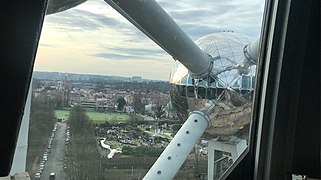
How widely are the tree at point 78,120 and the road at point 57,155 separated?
1.6 inches

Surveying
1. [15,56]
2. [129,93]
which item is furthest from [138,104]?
[15,56]

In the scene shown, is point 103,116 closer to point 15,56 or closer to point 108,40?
point 108,40

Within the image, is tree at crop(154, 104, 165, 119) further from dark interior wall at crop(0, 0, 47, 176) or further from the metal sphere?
dark interior wall at crop(0, 0, 47, 176)

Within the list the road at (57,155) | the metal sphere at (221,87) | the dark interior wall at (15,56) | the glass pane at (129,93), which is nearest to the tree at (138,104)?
the glass pane at (129,93)

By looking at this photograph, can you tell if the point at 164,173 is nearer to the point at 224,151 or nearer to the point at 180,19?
the point at 224,151

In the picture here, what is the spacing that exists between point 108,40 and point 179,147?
702 millimetres

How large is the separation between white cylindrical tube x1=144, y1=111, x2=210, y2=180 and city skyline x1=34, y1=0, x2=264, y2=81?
0.33m

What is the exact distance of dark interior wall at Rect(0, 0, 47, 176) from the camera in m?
0.96

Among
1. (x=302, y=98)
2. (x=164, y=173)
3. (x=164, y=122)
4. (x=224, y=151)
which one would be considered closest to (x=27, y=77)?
(x=164, y=122)

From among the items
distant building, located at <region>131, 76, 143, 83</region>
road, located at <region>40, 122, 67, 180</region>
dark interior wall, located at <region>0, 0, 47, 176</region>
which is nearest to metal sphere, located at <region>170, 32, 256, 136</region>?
distant building, located at <region>131, 76, 143, 83</region>

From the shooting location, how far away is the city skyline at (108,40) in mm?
1423

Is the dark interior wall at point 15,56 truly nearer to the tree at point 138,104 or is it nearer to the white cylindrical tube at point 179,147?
the tree at point 138,104

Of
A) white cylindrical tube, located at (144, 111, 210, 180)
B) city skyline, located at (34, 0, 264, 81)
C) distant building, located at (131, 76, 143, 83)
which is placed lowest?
white cylindrical tube, located at (144, 111, 210, 180)

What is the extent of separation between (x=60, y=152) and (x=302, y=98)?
1.32 metres
